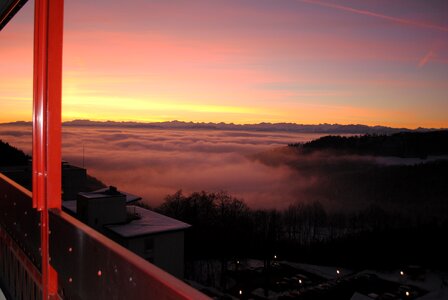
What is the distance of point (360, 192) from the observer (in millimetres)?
115562

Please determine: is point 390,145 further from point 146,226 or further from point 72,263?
point 72,263

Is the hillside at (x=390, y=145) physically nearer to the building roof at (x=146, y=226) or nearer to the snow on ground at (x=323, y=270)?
the snow on ground at (x=323, y=270)

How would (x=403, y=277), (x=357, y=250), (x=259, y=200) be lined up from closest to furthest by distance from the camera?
1. (x=403, y=277)
2. (x=357, y=250)
3. (x=259, y=200)

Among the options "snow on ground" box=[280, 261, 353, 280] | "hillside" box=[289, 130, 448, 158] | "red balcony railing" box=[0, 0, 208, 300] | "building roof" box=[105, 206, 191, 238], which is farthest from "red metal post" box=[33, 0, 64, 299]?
"hillside" box=[289, 130, 448, 158]

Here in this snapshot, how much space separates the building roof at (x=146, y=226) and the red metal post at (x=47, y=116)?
40.7ft

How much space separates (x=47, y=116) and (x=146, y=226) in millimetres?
14700

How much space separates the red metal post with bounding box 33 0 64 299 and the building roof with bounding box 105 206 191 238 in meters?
12.4

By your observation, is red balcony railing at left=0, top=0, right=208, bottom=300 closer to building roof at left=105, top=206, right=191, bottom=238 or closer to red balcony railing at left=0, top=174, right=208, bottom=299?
red balcony railing at left=0, top=174, right=208, bottom=299

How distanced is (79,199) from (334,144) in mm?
121659

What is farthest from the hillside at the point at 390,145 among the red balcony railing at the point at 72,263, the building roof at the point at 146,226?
the red balcony railing at the point at 72,263

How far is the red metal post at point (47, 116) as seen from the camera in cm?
107

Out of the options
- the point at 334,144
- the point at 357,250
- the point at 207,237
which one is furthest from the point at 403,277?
the point at 334,144

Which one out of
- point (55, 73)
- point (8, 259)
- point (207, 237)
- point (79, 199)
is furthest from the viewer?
point (207, 237)

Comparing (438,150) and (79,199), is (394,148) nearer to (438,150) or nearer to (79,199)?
(438,150)
